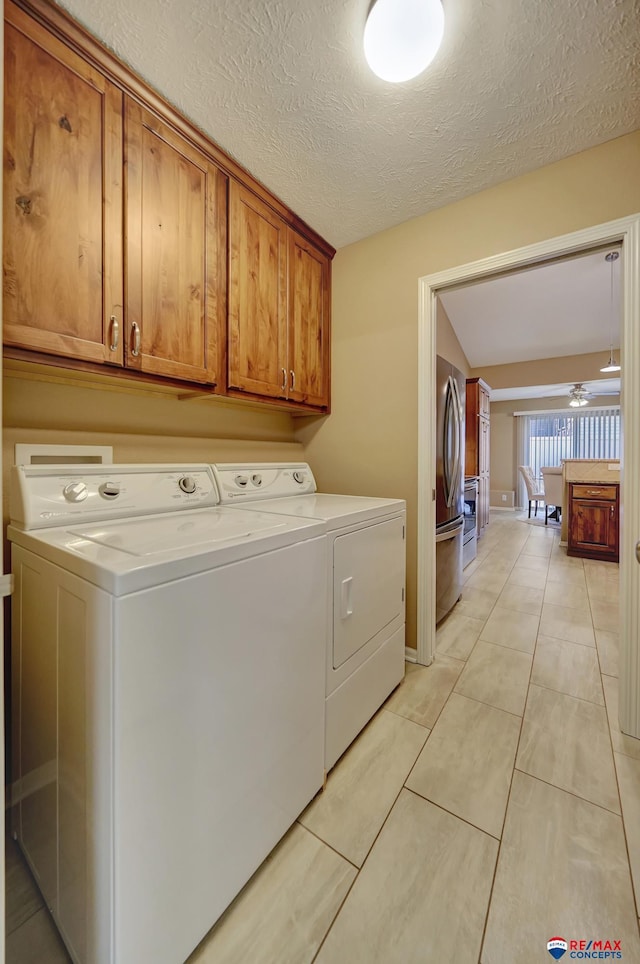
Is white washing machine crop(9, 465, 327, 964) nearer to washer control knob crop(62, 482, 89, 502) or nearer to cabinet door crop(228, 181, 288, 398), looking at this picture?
washer control knob crop(62, 482, 89, 502)

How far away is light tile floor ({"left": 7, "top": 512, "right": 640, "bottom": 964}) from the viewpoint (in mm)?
874

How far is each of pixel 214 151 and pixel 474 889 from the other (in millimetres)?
2644

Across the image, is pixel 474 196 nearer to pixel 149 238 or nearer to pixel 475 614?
pixel 149 238

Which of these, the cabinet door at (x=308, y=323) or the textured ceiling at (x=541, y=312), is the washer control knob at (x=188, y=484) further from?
the textured ceiling at (x=541, y=312)

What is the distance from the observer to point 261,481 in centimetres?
185

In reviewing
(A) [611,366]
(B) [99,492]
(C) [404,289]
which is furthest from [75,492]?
(A) [611,366]

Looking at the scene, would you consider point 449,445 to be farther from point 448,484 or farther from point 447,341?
point 447,341

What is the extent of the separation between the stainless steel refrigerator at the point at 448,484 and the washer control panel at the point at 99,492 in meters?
1.37

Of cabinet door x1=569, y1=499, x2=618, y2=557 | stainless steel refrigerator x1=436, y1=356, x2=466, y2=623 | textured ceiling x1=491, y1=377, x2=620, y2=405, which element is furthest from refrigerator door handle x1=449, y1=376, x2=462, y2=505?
textured ceiling x1=491, y1=377, x2=620, y2=405

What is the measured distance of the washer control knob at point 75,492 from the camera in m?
1.13

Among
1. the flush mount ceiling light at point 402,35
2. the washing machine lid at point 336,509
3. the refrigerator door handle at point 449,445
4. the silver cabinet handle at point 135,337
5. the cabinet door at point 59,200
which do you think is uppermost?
the flush mount ceiling light at point 402,35

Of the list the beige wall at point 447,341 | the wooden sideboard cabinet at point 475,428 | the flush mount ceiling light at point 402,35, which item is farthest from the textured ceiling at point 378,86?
the wooden sideboard cabinet at point 475,428

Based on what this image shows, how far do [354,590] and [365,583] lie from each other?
3.6 inches

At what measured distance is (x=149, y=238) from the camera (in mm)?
1303
